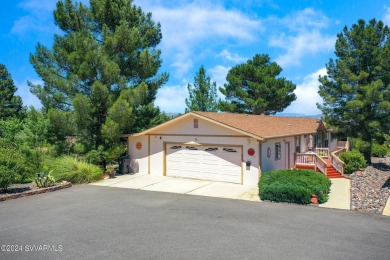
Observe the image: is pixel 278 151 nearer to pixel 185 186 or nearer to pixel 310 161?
pixel 310 161

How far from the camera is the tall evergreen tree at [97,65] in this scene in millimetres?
21219

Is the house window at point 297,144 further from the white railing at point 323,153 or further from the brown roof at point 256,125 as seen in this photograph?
the white railing at point 323,153

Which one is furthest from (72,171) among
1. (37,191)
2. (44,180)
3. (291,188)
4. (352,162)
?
(352,162)

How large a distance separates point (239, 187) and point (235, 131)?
3.16 meters

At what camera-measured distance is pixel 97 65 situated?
70.7ft

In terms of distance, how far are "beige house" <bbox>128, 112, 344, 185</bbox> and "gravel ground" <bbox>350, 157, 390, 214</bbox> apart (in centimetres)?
292

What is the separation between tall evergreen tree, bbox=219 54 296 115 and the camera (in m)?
37.9

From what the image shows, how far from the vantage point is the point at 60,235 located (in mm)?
9398

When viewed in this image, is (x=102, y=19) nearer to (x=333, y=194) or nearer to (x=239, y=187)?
(x=239, y=187)

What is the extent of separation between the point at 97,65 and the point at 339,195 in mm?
16668

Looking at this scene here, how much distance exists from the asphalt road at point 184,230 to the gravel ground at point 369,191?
1.54 m

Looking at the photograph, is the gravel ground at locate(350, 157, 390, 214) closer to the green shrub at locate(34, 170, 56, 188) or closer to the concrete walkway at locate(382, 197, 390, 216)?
the concrete walkway at locate(382, 197, 390, 216)

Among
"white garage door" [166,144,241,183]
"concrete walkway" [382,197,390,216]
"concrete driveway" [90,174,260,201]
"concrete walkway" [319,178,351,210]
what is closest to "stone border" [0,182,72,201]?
"concrete driveway" [90,174,260,201]

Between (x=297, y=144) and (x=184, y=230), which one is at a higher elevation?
(x=297, y=144)
